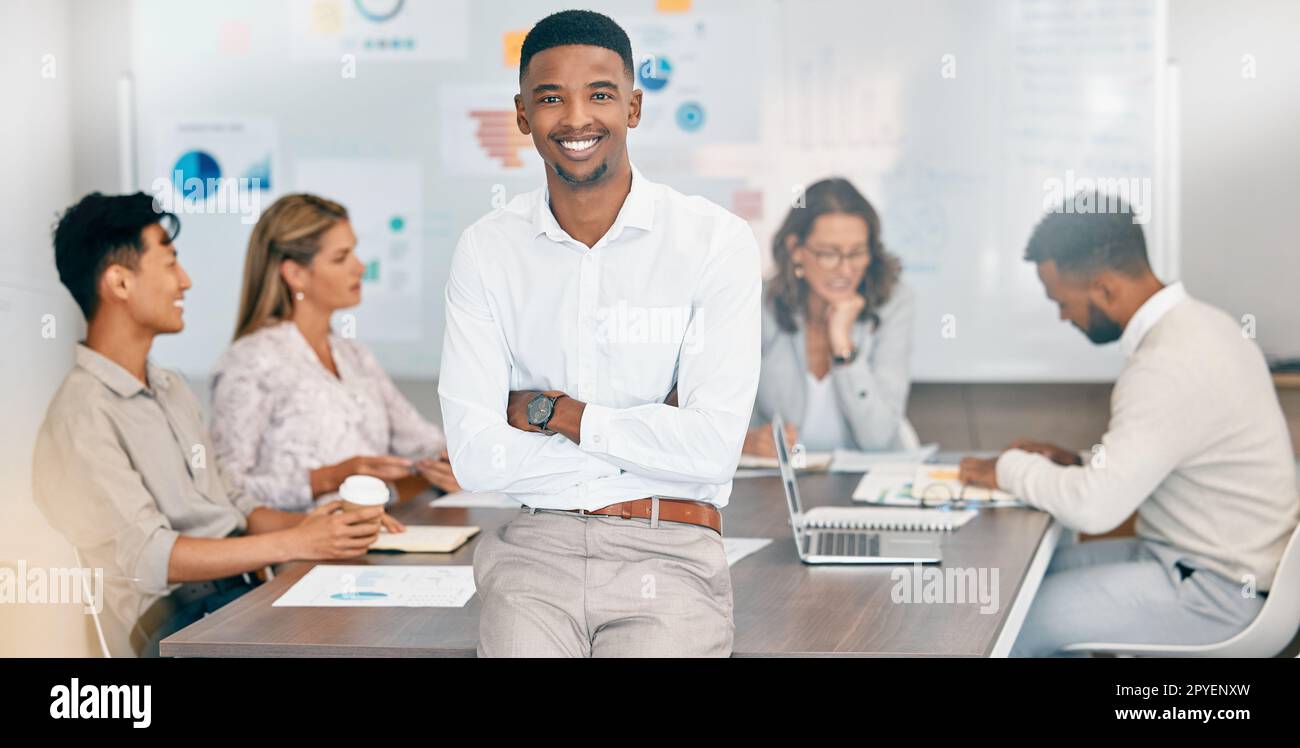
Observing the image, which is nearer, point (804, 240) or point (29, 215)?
point (804, 240)

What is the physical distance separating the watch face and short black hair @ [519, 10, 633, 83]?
46 cm

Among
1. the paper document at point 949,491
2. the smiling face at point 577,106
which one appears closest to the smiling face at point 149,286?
the smiling face at point 577,106

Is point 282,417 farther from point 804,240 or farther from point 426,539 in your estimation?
point 804,240

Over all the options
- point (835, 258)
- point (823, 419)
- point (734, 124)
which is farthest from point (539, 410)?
point (734, 124)

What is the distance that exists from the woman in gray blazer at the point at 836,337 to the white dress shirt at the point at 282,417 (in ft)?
3.53

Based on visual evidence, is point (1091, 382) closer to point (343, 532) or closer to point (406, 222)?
point (406, 222)

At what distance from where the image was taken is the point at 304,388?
3234mm

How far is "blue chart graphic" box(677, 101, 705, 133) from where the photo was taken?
185 inches

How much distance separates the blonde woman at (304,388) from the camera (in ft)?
10.3

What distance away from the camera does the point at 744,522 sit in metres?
2.76

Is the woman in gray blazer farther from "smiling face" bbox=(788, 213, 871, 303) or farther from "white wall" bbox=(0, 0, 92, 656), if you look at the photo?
"white wall" bbox=(0, 0, 92, 656)

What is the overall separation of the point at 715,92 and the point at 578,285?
9.54 ft

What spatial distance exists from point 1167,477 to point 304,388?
204cm
